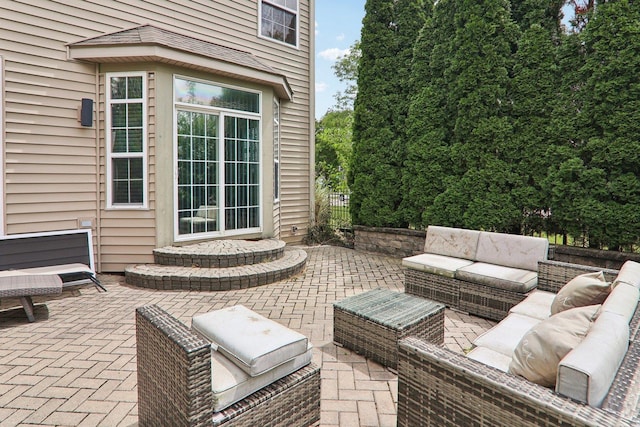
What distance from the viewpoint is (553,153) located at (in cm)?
544

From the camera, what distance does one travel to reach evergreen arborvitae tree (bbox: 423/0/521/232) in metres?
5.94

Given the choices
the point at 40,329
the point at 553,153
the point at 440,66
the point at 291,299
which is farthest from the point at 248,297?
the point at 440,66

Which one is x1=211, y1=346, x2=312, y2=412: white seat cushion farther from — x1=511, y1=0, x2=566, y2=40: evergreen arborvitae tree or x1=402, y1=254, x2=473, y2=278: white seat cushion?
x1=511, y1=0, x2=566, y2=40: evergreen arborvitae tree

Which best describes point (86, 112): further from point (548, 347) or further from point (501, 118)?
point (501, 118)

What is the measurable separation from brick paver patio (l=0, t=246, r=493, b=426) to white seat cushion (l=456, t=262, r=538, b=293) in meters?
0.44

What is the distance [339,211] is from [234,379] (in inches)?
304

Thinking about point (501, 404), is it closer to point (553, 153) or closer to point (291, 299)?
point (291, 299)

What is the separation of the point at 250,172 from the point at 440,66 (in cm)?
401

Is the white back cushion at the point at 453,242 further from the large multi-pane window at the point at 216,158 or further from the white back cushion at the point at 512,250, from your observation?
the large multi-pane window at the point at 216,158

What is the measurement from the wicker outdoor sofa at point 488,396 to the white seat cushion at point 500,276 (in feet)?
5.95

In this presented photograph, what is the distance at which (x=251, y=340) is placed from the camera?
2.10 m

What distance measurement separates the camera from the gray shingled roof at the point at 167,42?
5277mm

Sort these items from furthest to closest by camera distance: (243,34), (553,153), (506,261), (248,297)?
(243,34) < (553,153) < (248,297) < (506,261)

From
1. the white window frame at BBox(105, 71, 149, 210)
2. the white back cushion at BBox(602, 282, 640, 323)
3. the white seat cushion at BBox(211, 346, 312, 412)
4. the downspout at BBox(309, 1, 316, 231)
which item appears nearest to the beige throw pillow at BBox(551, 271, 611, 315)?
the white back cushion at BBox(602, 282, 640, 323)
